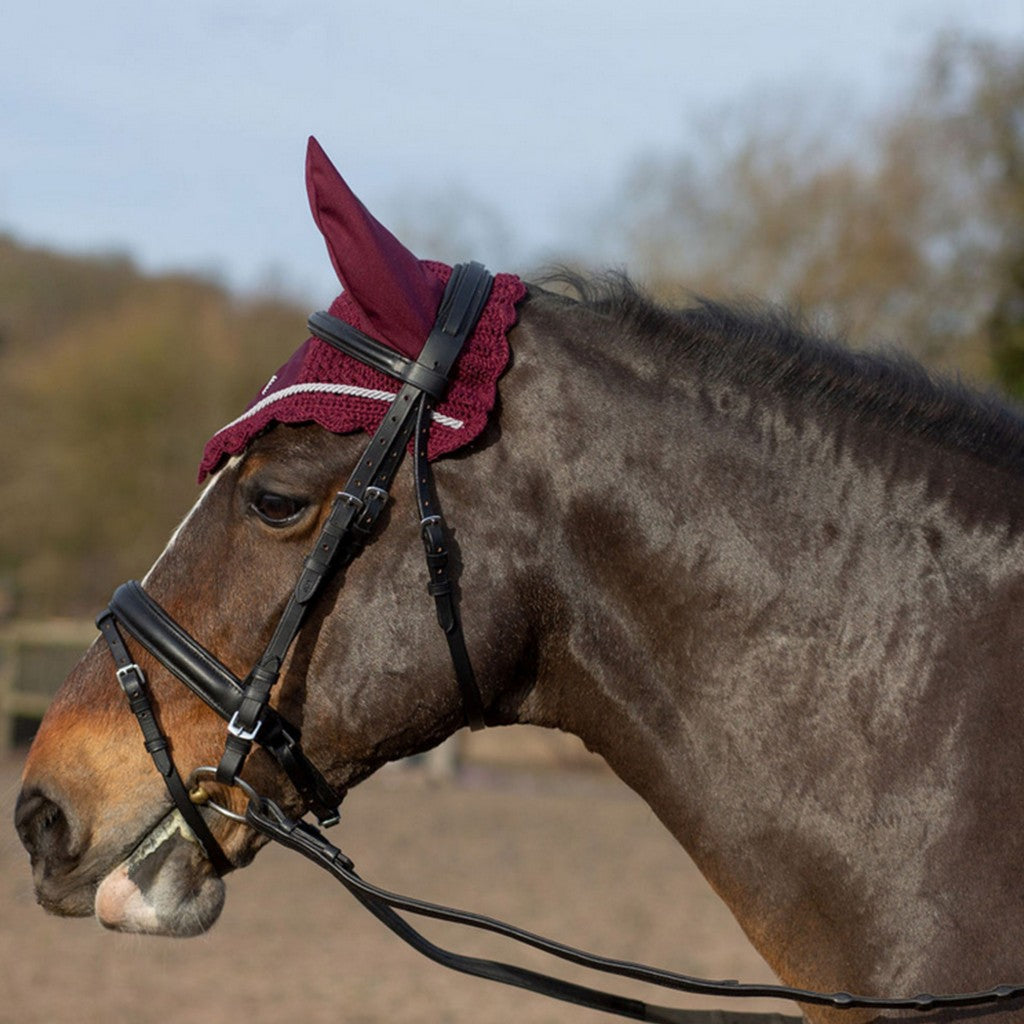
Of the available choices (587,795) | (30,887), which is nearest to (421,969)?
(30,887)

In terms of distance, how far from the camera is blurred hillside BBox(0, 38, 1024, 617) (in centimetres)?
1742

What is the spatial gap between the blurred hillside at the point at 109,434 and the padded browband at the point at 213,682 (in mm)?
21467

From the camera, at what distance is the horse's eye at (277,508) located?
7.50ft

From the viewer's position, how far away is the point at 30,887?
2.50m

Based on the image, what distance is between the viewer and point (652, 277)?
10.7m

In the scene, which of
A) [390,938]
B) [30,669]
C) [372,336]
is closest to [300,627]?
[372,336]

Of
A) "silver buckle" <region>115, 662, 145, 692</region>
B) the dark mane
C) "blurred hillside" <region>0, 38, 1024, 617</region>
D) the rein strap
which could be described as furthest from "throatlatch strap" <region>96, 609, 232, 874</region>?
"blurred hillside" <region>0, 38, 1024, 617</region>

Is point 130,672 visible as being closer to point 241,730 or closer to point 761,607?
point 241,730

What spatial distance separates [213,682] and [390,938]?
736 cm

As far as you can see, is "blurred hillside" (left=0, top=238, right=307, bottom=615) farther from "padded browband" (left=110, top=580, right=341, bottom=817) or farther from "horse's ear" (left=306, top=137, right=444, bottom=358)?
"horse's ear" (left=306, top=137, right=444, bottom=358)

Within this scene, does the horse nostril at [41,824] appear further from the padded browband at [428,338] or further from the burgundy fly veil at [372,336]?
the padded browband at [428,338]

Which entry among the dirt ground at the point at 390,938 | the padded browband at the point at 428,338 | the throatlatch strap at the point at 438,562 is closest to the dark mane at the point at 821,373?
the padded browband at the point at 428,338

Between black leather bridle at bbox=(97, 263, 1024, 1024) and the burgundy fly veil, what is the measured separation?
0.08ft

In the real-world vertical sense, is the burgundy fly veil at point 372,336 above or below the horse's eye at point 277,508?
above
